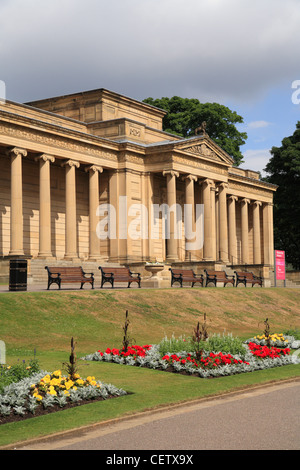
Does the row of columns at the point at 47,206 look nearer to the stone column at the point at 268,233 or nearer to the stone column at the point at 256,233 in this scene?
the stone column at the point at 256,233

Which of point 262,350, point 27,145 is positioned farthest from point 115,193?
point 262,350

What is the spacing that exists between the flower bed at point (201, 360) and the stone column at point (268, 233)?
57686 millimetres

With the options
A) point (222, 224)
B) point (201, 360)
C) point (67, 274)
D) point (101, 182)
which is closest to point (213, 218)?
point (222, 224)

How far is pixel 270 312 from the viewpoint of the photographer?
34.2m

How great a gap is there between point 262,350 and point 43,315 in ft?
28.3

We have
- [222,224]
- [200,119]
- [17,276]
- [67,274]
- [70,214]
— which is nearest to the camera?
[17,276]

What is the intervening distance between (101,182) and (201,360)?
40.8 m

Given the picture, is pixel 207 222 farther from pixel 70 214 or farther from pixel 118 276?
pixel 118 276

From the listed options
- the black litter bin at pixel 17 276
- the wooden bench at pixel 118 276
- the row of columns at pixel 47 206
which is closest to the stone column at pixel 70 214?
the row of columns at pixel 47 206

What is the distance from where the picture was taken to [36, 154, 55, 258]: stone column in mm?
46656

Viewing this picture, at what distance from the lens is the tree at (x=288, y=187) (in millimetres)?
80250

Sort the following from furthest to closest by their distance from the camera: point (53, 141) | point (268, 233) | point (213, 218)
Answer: point (268, 233) → point (213, 218) → point (53, 141)

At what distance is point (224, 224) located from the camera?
63.5 metres

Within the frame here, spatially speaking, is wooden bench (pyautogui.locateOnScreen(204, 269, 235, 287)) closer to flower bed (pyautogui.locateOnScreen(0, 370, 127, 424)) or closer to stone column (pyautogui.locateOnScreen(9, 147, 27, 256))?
stone column (pyautogui.locateOnScreen(9, 147, 27, 256))
